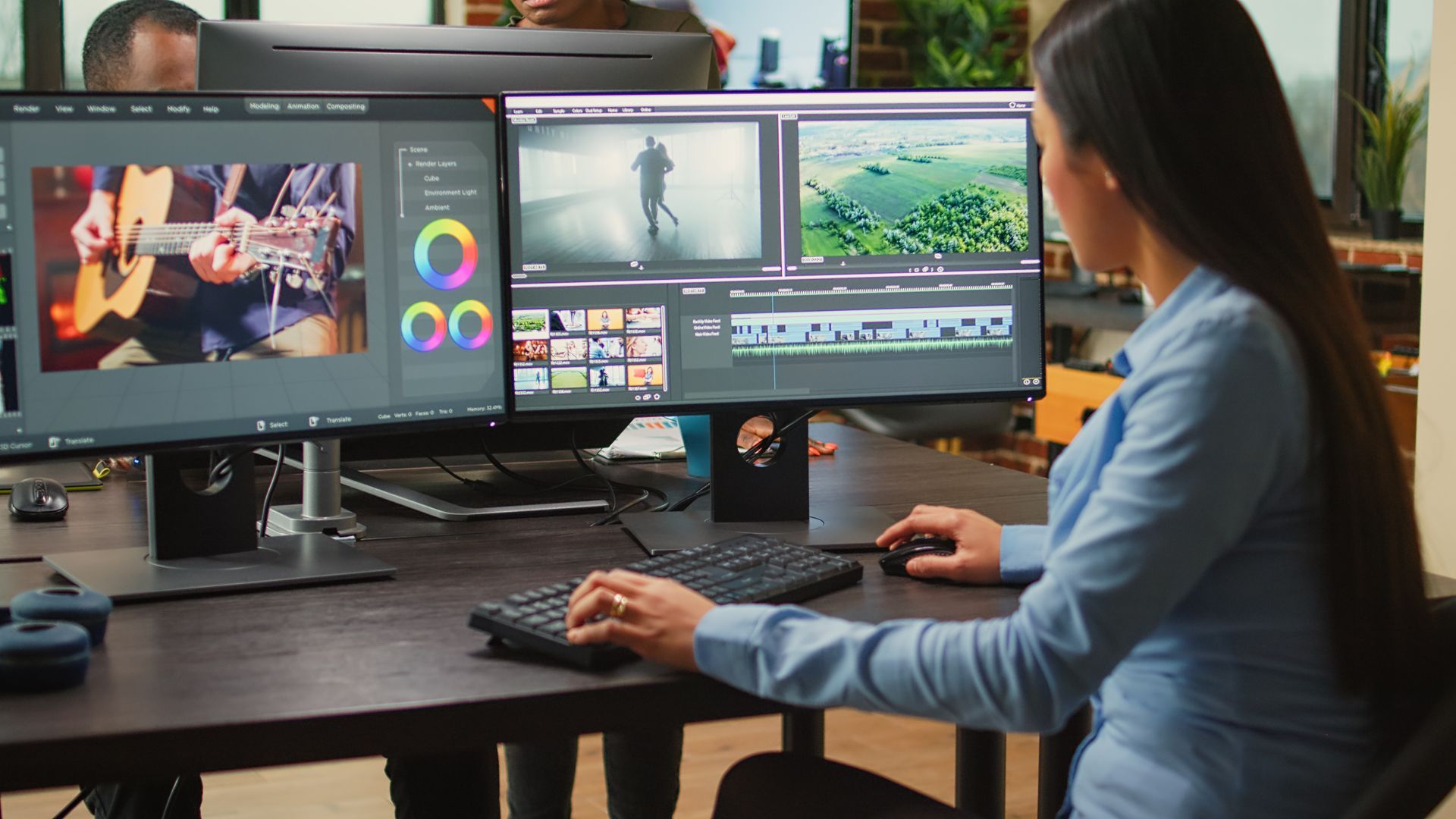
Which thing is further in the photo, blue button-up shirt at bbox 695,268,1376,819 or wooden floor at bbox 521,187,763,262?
wooden floor at bbox 521,187,763,262

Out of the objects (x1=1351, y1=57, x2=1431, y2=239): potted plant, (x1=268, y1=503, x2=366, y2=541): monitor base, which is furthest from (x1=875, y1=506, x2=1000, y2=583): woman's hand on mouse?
(x1=1351, y1=57, x2=1431, y2=239): potted plant

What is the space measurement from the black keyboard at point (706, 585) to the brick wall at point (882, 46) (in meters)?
3.52

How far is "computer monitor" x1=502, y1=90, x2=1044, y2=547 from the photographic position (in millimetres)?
1575

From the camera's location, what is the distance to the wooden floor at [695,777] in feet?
9.04

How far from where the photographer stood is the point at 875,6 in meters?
4.76

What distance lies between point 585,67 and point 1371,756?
1.28 metres

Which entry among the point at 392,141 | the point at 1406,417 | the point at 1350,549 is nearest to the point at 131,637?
the point at 392,141

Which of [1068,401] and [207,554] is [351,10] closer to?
[1068,401]

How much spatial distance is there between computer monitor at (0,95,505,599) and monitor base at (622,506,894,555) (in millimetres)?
222

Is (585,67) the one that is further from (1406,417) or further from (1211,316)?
(1406,417)

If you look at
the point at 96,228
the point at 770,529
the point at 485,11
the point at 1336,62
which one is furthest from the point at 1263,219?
the point at 485,11

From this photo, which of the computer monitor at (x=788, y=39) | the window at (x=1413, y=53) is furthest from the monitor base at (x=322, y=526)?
the computer monitor at (x=788, y=39)

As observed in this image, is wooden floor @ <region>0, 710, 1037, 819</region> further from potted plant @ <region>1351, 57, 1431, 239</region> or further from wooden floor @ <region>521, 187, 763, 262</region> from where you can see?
potted plant @ <region>1351, 57, 1431, 239</region>

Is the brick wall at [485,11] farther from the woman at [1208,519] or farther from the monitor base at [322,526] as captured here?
the woman at [1208,519]
